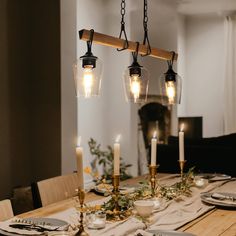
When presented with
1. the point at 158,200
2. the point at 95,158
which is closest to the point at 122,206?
the point at 158,200

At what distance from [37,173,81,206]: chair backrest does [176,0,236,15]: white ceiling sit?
4445 millimetres

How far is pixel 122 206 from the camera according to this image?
73.7 inches

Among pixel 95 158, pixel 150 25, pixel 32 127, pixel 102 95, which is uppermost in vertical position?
pixel 150 25

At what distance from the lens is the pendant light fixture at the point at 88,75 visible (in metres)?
1.98

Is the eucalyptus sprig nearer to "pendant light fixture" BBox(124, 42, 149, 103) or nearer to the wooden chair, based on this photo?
the wooden chair

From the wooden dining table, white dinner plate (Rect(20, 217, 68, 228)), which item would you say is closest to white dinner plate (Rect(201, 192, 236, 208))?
the wooden dining table

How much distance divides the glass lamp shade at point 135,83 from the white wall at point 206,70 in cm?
540

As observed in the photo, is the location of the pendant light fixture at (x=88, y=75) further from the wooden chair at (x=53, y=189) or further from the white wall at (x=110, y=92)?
the white wall at (x=110, y=92)

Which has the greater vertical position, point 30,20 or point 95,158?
A: point 30,20

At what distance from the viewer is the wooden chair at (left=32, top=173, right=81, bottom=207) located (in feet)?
7.68

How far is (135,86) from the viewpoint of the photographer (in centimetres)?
231

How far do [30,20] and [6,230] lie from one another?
8.16ft

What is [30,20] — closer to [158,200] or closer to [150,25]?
[158,200]

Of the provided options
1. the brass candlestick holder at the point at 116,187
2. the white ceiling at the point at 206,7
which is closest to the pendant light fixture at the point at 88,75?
the brass candlestick holder at the point at 116,187
